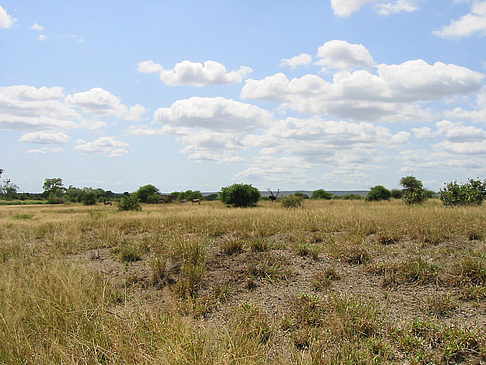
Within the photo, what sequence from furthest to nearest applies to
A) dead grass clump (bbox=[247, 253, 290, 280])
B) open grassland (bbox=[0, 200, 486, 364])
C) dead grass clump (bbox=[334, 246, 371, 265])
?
dead grass clump (bbox=[334, 246, 371, 265]) → dead grass clump (bbox=[247, 253, 290, 280]) → open grassland (bbox=[0, 200, 486, 364])

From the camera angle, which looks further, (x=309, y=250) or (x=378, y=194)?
(x=378, y=194)

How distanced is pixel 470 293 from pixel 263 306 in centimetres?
323

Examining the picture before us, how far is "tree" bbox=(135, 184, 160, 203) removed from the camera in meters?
56.3

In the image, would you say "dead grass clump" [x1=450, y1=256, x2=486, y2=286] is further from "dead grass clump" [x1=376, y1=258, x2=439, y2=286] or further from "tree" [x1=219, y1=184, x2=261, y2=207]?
"tree" [x1=219, y1=184, x2=261, y2=207]

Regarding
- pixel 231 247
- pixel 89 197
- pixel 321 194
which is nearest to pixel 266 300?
pixel 231 247

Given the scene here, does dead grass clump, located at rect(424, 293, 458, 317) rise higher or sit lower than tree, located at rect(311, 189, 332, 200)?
lower

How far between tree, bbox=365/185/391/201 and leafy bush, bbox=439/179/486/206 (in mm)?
24245

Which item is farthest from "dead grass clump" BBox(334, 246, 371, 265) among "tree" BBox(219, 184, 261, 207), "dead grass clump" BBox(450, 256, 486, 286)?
"tree" BBox(219, 184, 261, 207)

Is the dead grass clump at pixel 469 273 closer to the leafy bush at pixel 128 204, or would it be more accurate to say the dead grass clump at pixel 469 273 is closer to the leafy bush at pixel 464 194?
the leafy bush at pixel 464 194

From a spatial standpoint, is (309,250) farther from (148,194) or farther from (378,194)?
(148,194)

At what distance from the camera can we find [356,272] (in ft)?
23.0

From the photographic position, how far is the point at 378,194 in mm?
46344

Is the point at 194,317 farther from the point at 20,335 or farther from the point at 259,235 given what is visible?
the point at 259,235

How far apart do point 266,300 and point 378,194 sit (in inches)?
1721
